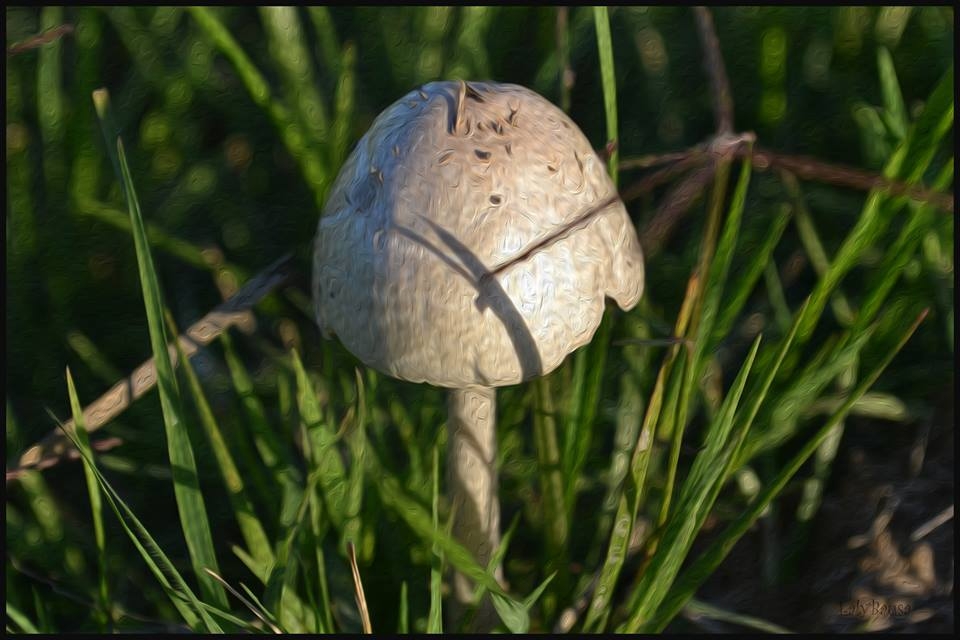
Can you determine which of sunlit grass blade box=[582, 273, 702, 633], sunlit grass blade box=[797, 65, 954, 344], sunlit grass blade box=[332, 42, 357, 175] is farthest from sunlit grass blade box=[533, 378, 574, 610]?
sunlit grass blade box=[332, 42, 357, 175]

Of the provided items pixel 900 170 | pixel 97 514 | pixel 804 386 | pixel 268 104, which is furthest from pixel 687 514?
pixel 268 104

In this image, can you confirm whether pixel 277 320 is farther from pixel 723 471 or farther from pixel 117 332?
pixel 723 471

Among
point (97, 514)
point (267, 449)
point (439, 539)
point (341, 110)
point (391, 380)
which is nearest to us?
point (439, 539)

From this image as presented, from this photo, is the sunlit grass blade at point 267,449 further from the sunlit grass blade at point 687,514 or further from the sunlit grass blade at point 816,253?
the sunlit grass blade at point 816,253

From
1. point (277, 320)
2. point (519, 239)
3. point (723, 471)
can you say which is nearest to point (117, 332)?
point (277, 320)

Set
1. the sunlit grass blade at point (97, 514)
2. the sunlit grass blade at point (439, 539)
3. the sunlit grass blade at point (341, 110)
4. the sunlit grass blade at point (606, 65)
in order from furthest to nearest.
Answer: the sunlit grass blade at point (341, 110), the sunlit grass blade at point (606, 65), the sunlit grass blade at point (97, 514), the sunlit grass blade at point (439, 539)

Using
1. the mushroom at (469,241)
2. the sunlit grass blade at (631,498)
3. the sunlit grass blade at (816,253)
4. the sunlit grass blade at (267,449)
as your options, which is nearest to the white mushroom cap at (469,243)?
the mushroom at (469,241)

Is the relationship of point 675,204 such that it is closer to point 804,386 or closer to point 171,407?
point 804,386
